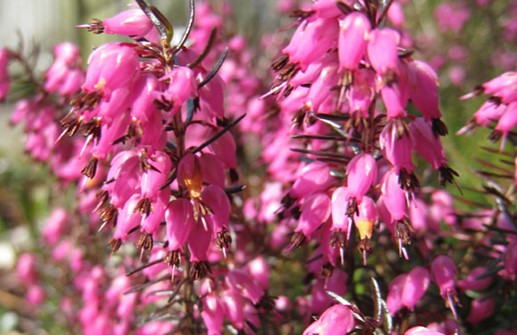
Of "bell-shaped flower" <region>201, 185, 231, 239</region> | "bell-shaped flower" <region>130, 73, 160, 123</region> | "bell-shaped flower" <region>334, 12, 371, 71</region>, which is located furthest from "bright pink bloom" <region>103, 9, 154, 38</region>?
"bell-shaped flower" <region>334, 12, 371, 71</region>

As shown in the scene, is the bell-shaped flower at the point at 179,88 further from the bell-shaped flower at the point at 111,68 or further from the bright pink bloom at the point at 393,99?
the bright pink bloom at the point at 393,99

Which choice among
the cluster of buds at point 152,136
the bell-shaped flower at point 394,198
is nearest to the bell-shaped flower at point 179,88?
the cluster of buds at point 152,136

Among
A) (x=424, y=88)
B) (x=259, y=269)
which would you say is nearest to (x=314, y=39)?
(x=424, y=88)

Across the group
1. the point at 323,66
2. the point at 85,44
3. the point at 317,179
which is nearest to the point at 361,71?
the point at 323,66

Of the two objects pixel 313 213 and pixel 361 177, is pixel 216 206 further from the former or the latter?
pixel 361 177

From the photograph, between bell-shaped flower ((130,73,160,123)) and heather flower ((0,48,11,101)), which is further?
heather flower ((0,48,11,101))

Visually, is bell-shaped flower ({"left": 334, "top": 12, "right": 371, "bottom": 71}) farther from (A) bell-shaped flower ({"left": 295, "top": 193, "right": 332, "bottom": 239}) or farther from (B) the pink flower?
(B) the pink flower
